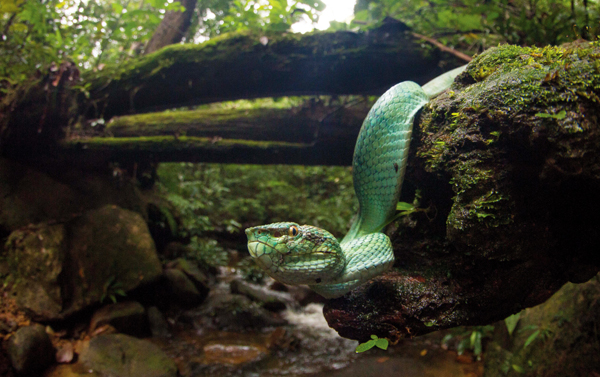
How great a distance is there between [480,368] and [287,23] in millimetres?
4436

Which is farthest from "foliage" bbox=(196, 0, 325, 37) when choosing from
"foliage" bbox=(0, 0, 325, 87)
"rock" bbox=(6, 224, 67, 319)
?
"rock" bbox=(6, 224, 67, 319)

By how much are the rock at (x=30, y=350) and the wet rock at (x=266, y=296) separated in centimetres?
277

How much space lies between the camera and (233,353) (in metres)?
4.17

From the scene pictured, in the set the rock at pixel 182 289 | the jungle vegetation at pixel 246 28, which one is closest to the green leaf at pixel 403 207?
the jungle vegetation at pixel 246 28

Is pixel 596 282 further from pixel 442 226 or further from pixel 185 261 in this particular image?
pixel 185 261

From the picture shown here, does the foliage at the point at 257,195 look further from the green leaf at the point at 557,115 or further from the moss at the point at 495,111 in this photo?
the green leaf at the point at 557,115

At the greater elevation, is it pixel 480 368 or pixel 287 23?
pixel 287 23

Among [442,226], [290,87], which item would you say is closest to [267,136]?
[290,87]

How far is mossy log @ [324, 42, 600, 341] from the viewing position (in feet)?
4.57

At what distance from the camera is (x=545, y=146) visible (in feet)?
4.58

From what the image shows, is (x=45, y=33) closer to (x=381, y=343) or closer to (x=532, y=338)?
(x=381, y=343)

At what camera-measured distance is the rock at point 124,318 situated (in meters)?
4.11

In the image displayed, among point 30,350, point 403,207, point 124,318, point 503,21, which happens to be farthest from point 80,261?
point 503,21

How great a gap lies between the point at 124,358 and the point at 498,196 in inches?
155
